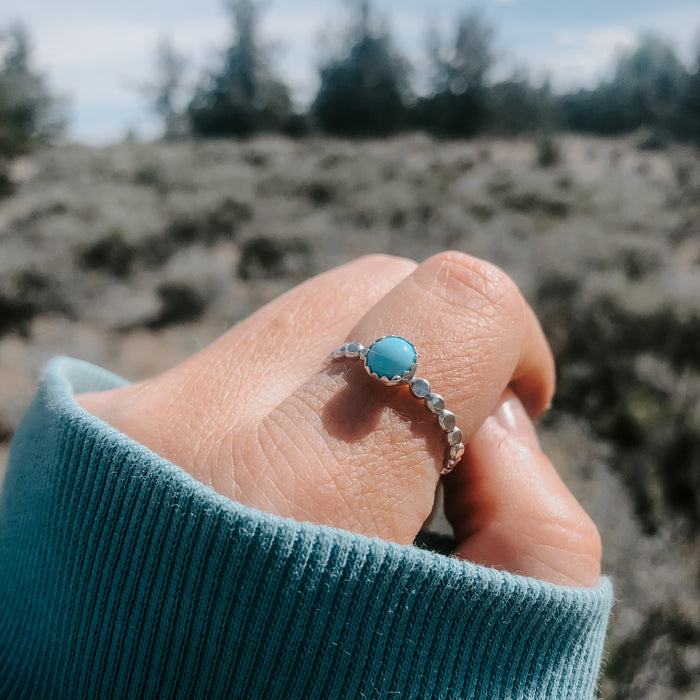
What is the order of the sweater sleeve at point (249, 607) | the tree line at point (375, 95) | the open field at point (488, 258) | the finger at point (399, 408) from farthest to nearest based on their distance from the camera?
the tree line at point (375, 95)
the open field at point (488, 258)
the finger at point (399, 408)
the sweater sleeve at point (249, 607)

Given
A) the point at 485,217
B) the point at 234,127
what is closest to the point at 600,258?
the point at 485,217

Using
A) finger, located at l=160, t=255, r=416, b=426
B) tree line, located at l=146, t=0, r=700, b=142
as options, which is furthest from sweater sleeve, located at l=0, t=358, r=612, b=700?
tree line, located at l=146, t=0, r=700, b=142

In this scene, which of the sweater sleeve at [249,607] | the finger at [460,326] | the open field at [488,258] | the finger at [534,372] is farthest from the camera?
the open field at [488,258]

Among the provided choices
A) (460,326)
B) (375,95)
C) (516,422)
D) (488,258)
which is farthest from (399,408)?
(375,95)

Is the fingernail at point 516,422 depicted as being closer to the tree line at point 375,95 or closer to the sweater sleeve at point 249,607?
the sweater sleeve at point 249,607

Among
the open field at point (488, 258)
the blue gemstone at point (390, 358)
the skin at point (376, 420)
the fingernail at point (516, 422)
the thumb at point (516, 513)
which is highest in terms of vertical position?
the blue gemstone at point (390, 358)

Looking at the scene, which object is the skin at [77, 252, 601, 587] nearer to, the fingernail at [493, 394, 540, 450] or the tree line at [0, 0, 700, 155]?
the fingernail at [493, 394, 540, 450]

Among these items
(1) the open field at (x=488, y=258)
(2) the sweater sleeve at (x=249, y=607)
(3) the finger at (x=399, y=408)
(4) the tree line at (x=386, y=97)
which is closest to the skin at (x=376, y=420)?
(3) the finger at (x=399, y=408)
